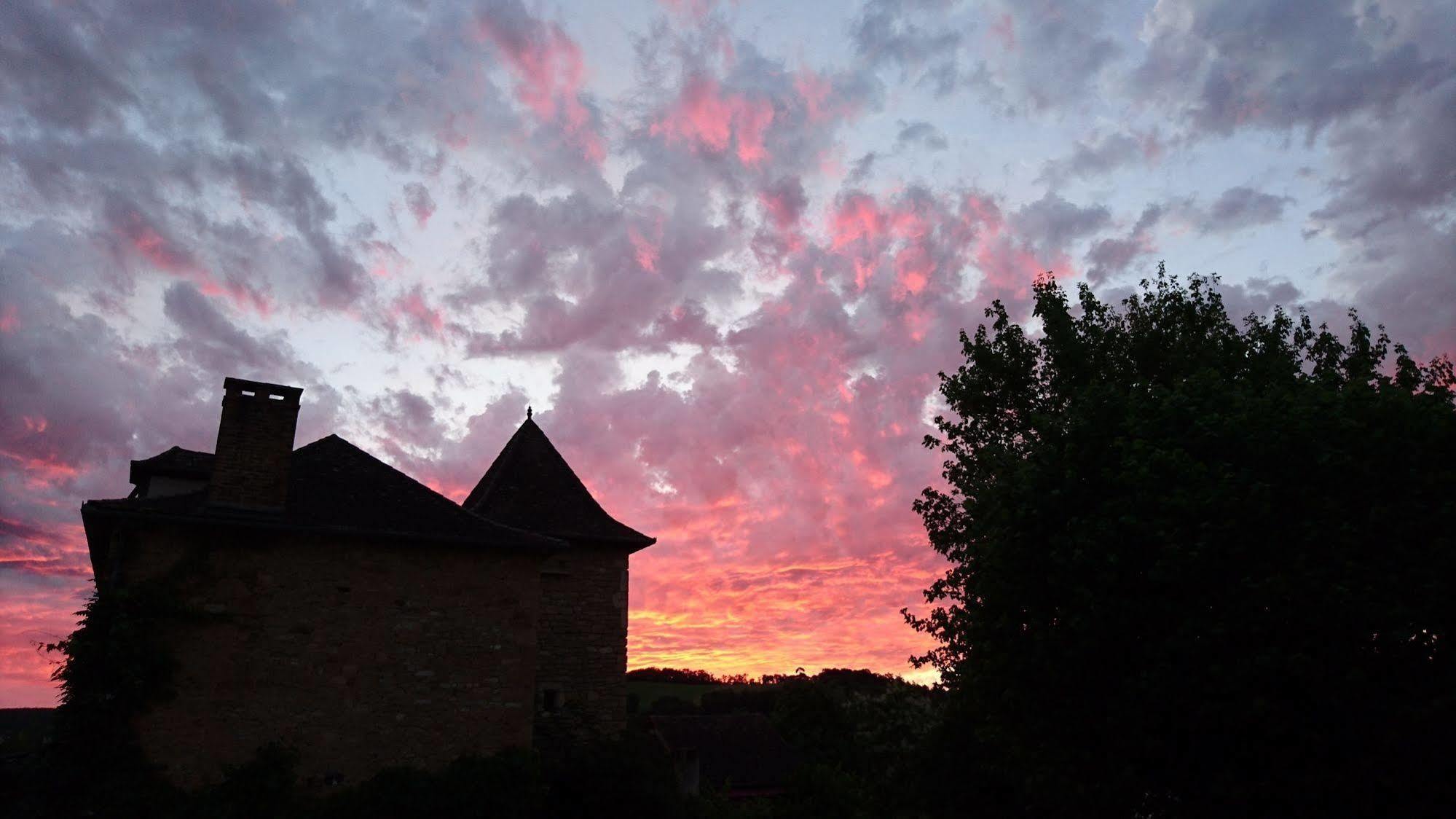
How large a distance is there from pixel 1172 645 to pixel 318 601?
14.4 m

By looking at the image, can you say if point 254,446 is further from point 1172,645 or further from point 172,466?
point 1172,645

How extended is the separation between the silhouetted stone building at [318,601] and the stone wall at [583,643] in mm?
626

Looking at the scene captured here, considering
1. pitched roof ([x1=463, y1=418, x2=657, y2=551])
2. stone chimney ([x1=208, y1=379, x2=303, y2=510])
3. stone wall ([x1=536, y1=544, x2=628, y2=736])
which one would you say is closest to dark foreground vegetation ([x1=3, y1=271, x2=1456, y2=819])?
stone wall ([x1=536, y1=544, x2=628, y2=736])

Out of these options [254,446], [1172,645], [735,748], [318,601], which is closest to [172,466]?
[254,446]

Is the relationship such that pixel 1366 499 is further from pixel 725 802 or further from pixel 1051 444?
pixel 725 802

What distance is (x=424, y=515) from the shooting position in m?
17.4

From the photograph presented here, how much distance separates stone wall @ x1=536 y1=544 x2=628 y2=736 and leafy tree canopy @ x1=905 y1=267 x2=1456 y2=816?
342 inches

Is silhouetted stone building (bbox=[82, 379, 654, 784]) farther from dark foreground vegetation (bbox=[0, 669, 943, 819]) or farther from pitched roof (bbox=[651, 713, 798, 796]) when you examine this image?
pitched roof (bbox=[651, 713, 798, 796])

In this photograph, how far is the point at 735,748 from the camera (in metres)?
46.8

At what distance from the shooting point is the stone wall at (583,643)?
64.0 ft

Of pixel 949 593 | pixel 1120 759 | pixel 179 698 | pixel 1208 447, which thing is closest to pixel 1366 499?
pixel 1208 447

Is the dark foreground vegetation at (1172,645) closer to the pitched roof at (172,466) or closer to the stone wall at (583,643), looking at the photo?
the stone wall at (583,643)

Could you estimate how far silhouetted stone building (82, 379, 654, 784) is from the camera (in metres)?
14.7

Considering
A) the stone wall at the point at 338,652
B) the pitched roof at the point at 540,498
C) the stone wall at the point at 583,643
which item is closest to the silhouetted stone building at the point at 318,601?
the stone wall at the point at 338,652
